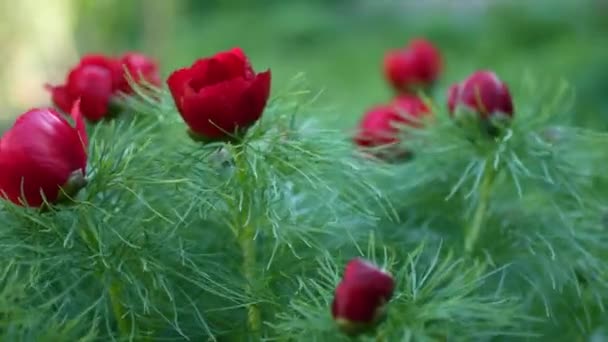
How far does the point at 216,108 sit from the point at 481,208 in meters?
0.18

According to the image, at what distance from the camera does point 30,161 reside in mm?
463

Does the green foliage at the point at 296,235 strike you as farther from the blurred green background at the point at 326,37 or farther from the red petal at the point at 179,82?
the blurred green background at the point at 326,37

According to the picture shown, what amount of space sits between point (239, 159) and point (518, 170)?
0.59 feet

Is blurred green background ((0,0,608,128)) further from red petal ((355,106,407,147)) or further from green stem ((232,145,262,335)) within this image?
green stem ((232,145,262,335))

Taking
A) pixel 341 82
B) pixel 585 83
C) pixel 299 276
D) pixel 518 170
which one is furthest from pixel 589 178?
pixel 341 82

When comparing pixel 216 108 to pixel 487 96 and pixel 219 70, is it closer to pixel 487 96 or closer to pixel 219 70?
pixel 219 70

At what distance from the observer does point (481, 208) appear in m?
0.58

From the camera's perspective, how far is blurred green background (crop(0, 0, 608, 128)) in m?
2.32

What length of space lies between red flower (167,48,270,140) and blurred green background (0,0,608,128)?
1.19ft

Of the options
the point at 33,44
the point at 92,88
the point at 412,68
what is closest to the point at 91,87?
the point at 92,88

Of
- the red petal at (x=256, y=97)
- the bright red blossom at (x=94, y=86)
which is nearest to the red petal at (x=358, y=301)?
the red petal at (x=256, y=97)

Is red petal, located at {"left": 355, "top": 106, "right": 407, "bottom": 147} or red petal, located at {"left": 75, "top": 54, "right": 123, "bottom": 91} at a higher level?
red petal, located at {"left": 75, "top": 54, "right": 123, "bottom": 91}

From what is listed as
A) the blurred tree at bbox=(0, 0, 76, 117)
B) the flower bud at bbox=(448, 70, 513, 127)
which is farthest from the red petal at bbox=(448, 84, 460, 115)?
the blurred tree at bbox=(0, 0, 76, 117)

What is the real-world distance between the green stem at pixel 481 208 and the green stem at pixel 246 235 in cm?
14
